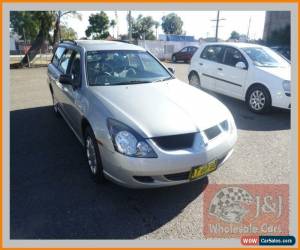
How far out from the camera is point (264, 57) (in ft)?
23.0

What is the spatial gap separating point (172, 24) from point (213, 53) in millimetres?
69662

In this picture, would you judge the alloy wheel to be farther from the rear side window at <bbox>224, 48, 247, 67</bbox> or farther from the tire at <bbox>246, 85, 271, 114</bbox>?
the rear side window at <bbox>224, 48, 247, 67</bbox>

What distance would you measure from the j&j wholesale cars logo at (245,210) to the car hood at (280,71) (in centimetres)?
345

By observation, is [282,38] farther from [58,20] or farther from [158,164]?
[158,164]

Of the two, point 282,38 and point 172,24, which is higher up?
point 172,24

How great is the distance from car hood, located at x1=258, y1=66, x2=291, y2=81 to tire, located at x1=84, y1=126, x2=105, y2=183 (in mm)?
4646

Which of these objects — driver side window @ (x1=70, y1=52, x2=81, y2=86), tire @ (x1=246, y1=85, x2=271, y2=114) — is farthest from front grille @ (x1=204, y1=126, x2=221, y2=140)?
tire @ (x1=246, y1=85, x2=271, y2=114)

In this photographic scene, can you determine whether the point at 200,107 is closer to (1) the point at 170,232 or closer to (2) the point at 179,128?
(2) the point at 179,128

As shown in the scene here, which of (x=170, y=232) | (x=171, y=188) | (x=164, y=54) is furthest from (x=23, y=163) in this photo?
(x=164, y=54)

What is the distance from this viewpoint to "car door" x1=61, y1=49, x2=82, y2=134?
13.1ft

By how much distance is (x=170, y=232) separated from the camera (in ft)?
9.09

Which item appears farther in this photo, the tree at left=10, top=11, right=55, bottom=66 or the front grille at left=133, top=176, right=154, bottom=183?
the tree at left=10, top=11, right=55, bottom=66

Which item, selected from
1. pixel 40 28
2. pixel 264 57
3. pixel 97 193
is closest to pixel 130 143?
pixel 97 193

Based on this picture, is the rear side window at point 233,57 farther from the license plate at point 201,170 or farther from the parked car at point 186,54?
the parked car at point 186,54
